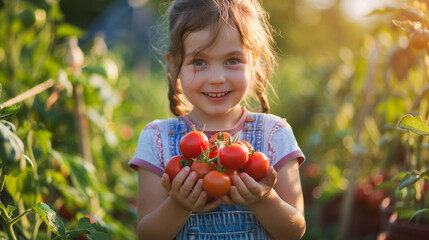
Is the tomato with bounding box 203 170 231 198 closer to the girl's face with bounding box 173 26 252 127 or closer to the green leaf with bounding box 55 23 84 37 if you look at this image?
the girl's face with bounding box 173 26 252 127

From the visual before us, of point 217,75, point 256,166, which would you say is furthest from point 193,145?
point 217,75

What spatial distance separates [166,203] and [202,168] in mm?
249

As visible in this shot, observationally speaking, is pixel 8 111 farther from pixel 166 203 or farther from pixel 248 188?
pixel 248 188

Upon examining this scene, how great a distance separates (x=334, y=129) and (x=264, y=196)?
6.26 feet

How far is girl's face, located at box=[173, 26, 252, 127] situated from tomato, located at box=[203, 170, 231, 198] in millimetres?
358

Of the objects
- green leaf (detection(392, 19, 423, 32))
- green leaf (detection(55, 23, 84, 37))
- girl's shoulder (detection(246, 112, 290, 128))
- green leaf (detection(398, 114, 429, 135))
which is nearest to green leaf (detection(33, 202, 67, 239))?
girl's shoulder (detection(246, 112, 290, 128))

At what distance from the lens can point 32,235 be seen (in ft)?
5.51

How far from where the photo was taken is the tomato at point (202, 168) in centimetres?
119

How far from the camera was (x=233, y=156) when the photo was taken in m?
1.14

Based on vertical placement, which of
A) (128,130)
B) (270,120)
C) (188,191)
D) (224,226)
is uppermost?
(270,120)

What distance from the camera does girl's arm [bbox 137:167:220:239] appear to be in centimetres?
122

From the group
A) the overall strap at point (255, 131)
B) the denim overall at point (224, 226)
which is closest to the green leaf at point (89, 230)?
the denim overall at point (224, 226)

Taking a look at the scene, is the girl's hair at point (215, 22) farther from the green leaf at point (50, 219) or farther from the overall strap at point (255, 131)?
the green leaf at point (50, 219)

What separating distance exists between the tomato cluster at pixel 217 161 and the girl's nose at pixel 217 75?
0.22 metres
